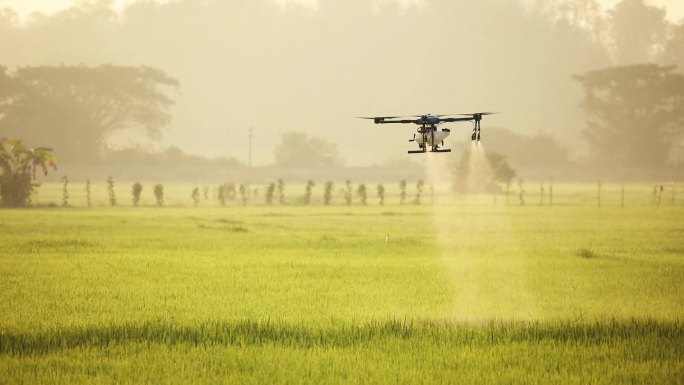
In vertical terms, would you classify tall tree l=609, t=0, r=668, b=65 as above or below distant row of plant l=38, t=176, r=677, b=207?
above

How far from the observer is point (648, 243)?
96.0 ft

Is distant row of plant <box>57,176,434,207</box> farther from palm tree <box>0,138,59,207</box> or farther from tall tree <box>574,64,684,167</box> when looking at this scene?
tall tree <box>574,64,684,167</box>

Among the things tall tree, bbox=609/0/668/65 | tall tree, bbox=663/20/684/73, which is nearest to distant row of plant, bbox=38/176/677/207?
tall tree, bbox=663/20/684/73

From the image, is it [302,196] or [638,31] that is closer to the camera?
[302,196]

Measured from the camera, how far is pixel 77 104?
271ft

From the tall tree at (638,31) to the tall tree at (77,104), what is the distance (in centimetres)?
8685

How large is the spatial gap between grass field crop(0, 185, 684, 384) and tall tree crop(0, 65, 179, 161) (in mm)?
48188

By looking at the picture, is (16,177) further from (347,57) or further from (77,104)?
(347,57)

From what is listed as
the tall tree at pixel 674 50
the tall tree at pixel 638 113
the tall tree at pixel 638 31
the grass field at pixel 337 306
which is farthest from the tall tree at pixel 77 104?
the tall tree at pixel 638 31

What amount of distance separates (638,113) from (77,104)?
194 ft

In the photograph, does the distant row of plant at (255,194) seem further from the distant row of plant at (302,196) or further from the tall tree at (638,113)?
the tall tree at (638,113)

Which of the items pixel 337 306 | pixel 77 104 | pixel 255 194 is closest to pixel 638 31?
pixel 77 104

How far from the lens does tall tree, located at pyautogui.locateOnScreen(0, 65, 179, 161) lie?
79500 millimetres

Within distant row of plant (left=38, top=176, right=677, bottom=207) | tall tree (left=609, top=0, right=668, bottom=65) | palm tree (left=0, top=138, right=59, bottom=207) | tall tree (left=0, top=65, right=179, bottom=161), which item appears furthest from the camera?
tall tree (left=609, top=0, right=668, bottom=65)
